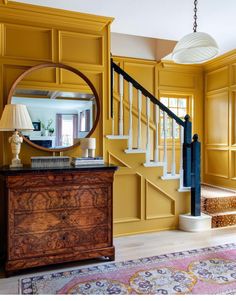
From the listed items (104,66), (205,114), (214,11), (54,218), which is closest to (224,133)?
(205,114)

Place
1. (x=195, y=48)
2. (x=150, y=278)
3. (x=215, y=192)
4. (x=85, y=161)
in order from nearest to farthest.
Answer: (x=150, y=278), (x=195, y=48), (x=85, y=161), (x=215, y=192)

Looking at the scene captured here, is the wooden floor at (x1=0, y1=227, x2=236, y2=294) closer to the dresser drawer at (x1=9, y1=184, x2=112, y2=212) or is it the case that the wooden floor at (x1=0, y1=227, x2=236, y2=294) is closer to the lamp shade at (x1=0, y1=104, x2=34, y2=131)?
the dresser drawer at (x1=9, y1=184, x2=112, y2=212)

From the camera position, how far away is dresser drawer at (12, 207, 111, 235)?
240 cm

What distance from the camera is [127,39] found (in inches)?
180

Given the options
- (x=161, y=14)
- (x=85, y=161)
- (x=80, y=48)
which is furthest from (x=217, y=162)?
(x=80, y=48)

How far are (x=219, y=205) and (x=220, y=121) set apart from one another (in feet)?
5.70

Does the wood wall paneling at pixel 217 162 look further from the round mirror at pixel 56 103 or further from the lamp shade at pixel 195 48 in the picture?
the round mirror at pixel 56 103

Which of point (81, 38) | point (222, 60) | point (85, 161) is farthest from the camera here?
point (222, 60)

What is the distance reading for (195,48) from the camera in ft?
7.97

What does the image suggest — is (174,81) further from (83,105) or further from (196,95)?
(83,105)

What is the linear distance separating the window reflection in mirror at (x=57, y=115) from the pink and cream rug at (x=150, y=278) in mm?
1407

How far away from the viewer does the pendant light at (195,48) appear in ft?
7.24

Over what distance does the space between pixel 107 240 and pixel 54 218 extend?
1.98 ft

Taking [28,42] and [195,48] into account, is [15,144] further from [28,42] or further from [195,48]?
[195,48]
